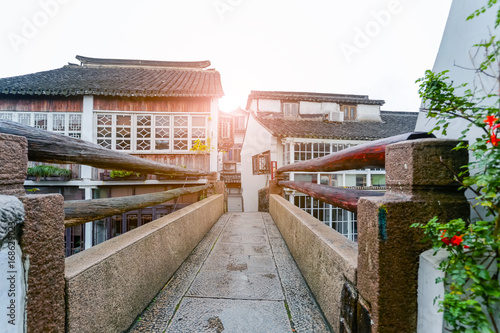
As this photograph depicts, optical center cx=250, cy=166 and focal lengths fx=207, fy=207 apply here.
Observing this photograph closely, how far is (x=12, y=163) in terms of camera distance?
841mm

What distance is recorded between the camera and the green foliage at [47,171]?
724 cm

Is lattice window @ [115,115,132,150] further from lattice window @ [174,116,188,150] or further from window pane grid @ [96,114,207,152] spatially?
lattice window @ [174,116,188,150]

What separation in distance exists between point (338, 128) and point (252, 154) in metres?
5.44

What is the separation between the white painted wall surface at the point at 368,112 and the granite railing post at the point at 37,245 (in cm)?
1578

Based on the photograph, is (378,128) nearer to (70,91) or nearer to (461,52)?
(461,52)

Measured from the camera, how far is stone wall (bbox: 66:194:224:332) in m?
1.03

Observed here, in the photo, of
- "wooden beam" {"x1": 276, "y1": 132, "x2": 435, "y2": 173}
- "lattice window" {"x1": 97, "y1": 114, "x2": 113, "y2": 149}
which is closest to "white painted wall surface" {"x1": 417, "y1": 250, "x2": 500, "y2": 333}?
"wooden beam" {"x1": 276, "y1": 132, "x2": 435, "y2": 173}

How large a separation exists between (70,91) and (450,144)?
395 inches

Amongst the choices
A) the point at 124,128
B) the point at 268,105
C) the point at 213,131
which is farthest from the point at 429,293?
the point at 268,105

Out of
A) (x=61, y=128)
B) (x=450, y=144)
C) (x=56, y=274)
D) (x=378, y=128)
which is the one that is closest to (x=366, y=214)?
(x=450, y=144)

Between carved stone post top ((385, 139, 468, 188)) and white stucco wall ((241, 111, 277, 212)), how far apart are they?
30.1ft

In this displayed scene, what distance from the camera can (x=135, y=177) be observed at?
7.61 m

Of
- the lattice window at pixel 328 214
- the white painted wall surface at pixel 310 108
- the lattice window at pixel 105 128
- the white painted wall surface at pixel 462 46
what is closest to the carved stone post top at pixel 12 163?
the white painted wall surface at pixel 462 46

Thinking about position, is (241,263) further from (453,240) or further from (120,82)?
(120,82)
